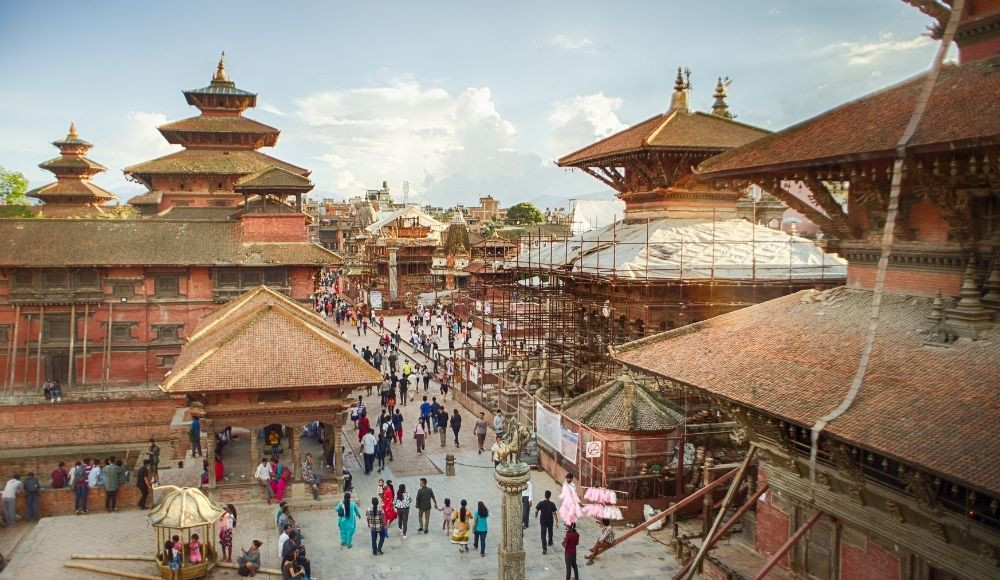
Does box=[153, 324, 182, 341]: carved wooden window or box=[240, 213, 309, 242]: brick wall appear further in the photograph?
box=[240, 213, 309, 242]: brick wall

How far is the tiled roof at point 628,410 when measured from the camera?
17969mm

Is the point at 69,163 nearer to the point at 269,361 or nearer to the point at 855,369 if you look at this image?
the point at 269,361

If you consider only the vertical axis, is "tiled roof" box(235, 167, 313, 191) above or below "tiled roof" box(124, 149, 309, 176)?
below

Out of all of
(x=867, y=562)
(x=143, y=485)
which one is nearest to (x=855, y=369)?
(x=867, y=562)

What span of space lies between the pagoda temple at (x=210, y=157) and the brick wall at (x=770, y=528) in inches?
1310

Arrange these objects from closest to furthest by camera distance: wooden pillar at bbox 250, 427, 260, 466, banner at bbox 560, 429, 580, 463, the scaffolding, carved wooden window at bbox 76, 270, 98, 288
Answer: wooden pillar at bbox 250, 427, 260, 466 → banner at bbox 560, 429, 580, 463 → the scaffolding → carved wooden window at bbox 76, 270, 98, 288

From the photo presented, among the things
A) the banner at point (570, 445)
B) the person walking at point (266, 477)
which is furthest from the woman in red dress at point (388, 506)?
the banner at point (570, 445)

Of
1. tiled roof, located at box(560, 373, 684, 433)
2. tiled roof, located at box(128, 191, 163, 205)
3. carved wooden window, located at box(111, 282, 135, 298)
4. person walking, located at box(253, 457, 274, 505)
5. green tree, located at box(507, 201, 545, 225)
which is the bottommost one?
person walking, located at box(253, 457, 274, 505)

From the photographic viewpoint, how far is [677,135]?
2439cm

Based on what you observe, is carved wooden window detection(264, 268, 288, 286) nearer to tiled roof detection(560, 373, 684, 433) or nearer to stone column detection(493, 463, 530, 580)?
tiled roof detection(560, 373, 684, 433)

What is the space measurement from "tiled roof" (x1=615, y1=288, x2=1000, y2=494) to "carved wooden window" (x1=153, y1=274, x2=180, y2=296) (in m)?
24.1

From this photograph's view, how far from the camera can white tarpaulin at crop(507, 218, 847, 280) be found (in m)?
21.4

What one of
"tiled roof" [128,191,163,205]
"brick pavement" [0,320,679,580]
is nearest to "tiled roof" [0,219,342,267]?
"tiled roof" [128,191,163,205]

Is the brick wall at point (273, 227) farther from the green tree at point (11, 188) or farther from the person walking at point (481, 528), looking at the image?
the green tree at point (11, 188)
